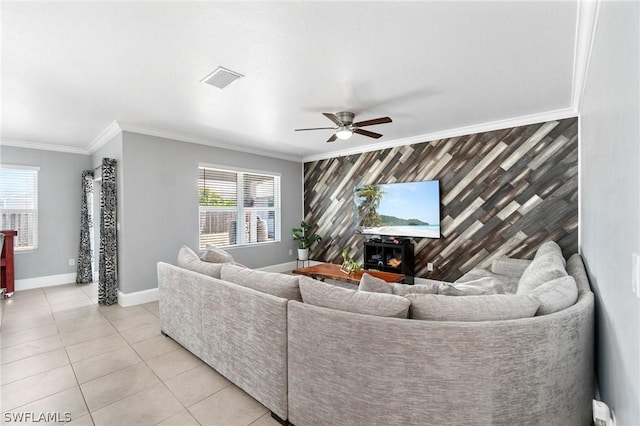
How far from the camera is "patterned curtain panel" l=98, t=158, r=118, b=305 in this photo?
13.3 ft

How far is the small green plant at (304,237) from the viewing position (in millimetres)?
6293

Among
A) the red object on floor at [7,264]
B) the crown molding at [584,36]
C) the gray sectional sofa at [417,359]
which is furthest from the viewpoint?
the red object on floor at [7,264]

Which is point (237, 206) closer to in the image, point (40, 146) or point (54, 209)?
point (54, 209)

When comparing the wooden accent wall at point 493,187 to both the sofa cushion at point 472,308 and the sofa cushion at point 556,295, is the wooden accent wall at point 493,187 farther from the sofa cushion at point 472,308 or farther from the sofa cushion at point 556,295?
the sofa cushion at point 472,308

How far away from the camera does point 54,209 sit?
519cm

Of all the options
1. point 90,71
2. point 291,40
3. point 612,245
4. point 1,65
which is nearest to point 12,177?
point 1,65

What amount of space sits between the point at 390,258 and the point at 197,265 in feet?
10.6

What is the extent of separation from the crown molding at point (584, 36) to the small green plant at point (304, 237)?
470cm

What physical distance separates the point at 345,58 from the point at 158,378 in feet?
9.64

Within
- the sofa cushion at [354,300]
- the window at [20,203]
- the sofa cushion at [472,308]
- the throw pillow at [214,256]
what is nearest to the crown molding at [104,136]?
the window at [20,203]

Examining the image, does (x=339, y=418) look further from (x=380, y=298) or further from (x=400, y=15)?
(x=400, y=15)

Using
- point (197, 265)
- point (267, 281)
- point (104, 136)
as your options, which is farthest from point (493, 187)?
point (104, 136)

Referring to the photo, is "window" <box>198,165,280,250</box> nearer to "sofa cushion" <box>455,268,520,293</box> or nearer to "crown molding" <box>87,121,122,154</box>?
"crown molding" <box>87,121,122,154</box>

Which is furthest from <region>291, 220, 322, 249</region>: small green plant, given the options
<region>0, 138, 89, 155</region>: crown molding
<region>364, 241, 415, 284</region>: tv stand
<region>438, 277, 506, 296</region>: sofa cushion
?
<region>438, 277, 506, 296</region>: sofa cushion
